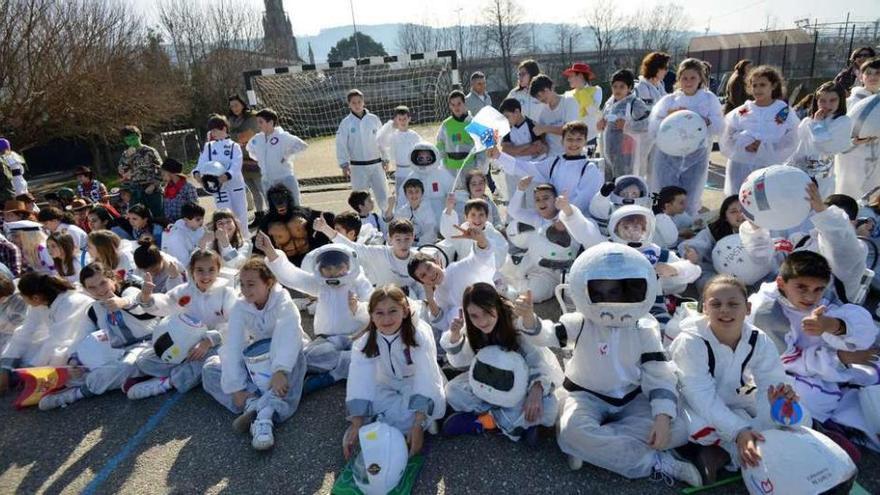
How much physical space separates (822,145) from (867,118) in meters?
0.58

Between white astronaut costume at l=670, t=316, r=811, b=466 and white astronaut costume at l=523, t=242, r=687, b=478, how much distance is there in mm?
94

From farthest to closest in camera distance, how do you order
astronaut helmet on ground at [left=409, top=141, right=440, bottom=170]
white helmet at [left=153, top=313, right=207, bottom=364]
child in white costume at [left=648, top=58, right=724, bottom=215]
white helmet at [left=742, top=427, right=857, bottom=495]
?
astronaut helmet on ground at [left=409, top=141, right=440, bottom=170]
child in white costume at [left=648, top=58, right=724, bottom=215]
white helmet at [left=153, top=313, right=207, bottom=364]
white helmet at [left=742, top=427, right=857, bottom=495]

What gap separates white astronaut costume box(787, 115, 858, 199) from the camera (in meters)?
4.55

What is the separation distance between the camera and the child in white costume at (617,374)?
241 centimetres

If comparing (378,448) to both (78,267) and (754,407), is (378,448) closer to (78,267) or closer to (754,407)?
(754,407)

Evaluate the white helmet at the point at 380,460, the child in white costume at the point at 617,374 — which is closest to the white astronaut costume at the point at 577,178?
the child in white costume at the point at 617,374

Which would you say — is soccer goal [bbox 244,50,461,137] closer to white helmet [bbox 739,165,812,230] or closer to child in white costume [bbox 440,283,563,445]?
white helmet [bbox 739,165,812,230]

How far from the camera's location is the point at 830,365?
2635 mm

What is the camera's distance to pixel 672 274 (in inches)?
140

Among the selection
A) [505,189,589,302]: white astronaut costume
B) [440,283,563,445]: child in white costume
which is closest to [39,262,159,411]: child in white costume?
[440,283,563,445]: child in white costume

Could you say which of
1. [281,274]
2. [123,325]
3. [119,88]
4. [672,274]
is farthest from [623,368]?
[119,88]

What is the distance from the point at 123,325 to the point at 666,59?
20.7 ft

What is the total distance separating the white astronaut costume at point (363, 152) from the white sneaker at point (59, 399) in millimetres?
4369

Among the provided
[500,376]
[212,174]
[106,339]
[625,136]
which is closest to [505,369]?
[500,376]
